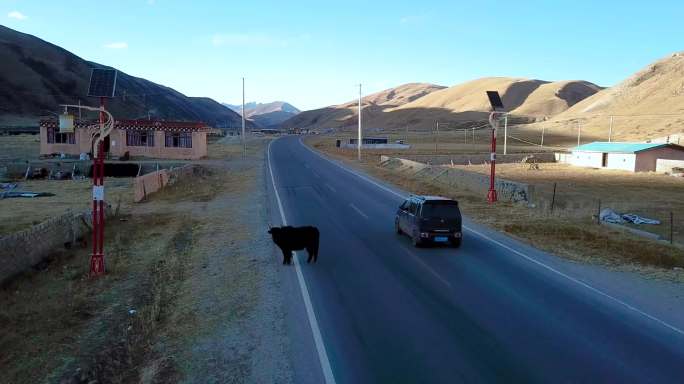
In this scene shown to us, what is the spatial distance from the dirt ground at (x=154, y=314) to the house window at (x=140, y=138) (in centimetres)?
3943

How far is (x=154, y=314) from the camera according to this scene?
10516 mm

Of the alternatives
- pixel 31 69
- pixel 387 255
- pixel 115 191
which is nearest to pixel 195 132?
pixel 115 191

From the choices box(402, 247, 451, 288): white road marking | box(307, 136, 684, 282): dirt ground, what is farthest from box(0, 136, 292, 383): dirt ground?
box(307, 136, 684, 282): dirt ground

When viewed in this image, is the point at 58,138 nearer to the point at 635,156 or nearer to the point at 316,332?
the point at 316,332

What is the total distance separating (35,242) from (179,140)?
139 feet

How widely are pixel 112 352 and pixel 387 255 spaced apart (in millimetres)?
8189

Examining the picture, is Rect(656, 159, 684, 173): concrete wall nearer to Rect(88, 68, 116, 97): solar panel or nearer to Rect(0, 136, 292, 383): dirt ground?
Rect(0, 136, 292, 383): dirt ground

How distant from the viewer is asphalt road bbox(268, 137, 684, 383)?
7977 millimetres

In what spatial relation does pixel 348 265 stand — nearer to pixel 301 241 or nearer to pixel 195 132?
pixel 301 241

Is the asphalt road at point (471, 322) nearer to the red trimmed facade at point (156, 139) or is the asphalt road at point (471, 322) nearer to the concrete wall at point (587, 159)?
the red trimmed facade at point (156, 139)

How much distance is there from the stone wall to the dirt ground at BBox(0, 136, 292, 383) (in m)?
13.0

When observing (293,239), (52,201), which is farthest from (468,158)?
(293,239)

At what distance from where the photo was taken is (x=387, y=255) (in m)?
15.5

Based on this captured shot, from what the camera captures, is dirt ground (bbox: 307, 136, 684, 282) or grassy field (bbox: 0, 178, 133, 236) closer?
dirt ground (bbox: 307, 136, 684, 282)
